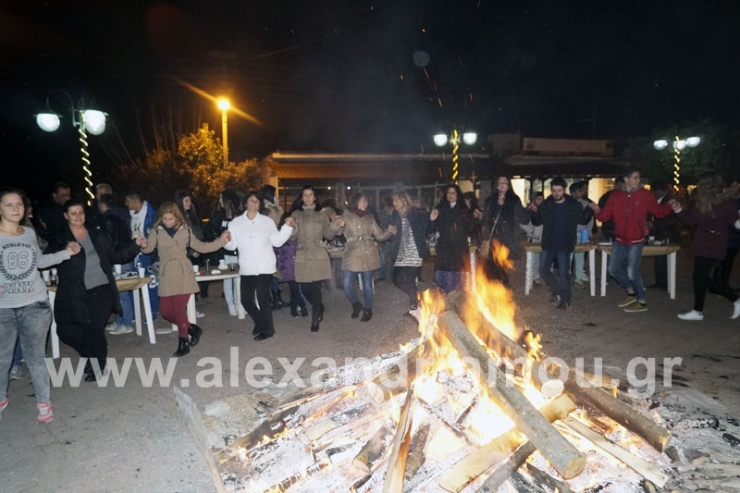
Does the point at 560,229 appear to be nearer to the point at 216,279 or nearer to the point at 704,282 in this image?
the point at 704,282

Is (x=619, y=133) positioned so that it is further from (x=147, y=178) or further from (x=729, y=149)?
(x=147, y=178)

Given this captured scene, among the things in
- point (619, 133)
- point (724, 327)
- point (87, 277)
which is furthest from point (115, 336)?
point (619, 133)

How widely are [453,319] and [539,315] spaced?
12.3ft

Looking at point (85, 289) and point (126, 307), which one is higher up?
point (85, 289)

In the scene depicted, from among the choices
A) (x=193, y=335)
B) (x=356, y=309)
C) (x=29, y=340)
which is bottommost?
(x=193, y=335)

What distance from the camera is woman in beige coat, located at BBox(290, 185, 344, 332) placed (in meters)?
7.31

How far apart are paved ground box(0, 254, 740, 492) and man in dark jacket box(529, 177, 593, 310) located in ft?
1.85

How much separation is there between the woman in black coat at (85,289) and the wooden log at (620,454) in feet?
16.8

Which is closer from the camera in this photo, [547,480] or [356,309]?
[547,480]

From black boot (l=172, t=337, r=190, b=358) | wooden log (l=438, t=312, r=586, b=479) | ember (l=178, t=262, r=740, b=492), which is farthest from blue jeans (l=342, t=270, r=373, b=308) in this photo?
wooden log (l=438, t=312, r=586, b=479)

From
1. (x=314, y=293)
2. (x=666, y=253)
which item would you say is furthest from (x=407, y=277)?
(x=666, y=253)

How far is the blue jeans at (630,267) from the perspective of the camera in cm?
774

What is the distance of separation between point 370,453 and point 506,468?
937mm

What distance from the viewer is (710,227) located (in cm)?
699
